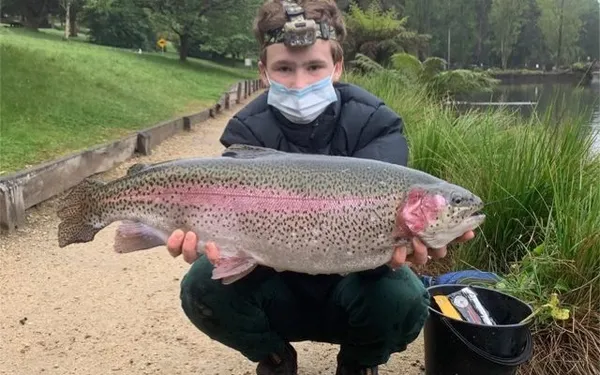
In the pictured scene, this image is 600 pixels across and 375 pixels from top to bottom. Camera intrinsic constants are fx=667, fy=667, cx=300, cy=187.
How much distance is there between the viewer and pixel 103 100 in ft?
47.9

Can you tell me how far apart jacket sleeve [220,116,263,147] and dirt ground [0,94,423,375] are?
4.62 feet

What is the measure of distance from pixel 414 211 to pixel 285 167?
0.57m

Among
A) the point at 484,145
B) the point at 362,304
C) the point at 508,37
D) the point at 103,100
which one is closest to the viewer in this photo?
the point at 362,304

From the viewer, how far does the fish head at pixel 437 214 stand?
8.59 ft

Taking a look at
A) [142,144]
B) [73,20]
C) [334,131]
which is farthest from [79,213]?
[73,20]

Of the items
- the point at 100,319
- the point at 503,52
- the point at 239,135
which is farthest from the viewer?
the point at 503,52

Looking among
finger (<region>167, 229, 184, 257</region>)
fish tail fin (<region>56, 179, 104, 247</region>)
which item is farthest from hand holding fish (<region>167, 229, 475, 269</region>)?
fish tail fin (<region>56, 179, 104, 247</region>)

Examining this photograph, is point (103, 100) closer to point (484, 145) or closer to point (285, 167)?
point (484, 145)

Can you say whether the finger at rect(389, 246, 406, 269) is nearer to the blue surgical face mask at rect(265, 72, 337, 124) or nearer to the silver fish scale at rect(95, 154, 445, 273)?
the silver fish scale at rect(95, 154, 445, 273)

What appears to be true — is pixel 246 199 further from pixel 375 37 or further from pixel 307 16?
pixel 375 37

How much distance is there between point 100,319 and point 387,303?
8.12 ft

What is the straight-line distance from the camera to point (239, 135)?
3422 millimetres

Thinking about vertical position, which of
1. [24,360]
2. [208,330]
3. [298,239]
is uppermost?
[298,239]

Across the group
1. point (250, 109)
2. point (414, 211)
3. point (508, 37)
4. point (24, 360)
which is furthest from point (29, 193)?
point (508, 37)
